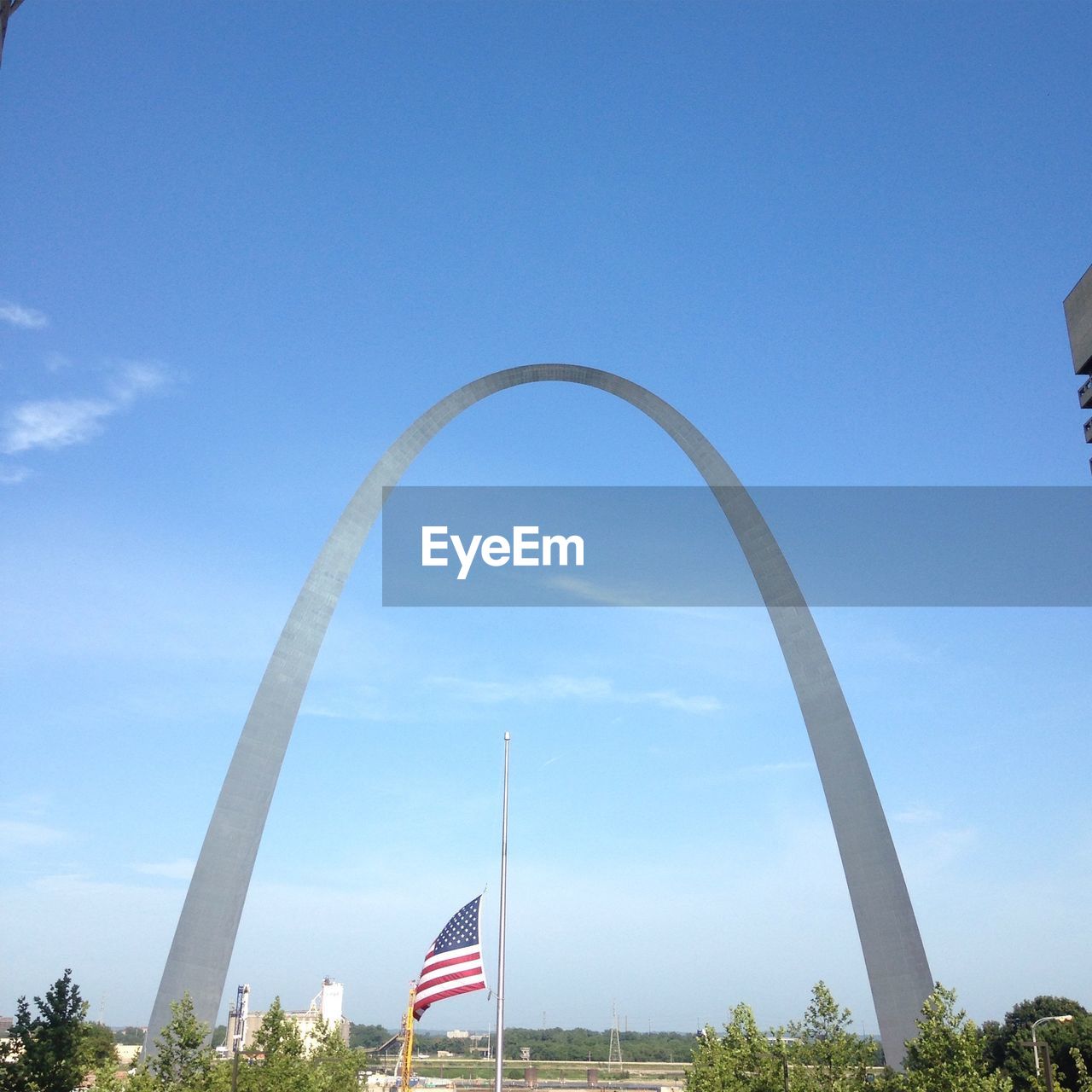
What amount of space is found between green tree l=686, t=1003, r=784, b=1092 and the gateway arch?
302 inches

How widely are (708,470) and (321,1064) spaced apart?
31.6 metres

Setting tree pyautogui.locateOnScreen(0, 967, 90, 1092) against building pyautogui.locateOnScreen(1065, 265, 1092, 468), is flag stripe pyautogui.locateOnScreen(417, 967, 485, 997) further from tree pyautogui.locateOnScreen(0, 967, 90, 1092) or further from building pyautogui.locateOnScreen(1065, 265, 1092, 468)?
building pyautogui.locateOnScreen(1065, 265, 1092, 468)

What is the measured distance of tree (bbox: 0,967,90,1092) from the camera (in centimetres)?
3600

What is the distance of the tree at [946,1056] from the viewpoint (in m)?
26.4

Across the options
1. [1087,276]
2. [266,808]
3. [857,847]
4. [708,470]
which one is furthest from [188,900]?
[1087,276]

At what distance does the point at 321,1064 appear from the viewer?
42781mm

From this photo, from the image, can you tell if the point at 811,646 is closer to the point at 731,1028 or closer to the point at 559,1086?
the point at 731,1028

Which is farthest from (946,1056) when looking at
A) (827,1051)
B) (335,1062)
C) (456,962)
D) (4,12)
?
(4,12)

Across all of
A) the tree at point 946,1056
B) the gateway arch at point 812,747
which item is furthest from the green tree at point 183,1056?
the tree at point 946,1056

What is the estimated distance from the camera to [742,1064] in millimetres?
33781

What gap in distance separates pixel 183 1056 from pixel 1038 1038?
52.9 meters

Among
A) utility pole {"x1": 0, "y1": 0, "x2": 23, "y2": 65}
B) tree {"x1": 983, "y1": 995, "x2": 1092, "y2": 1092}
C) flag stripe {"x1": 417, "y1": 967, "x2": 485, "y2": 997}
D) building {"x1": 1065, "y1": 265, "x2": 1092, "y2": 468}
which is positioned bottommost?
tree {"x1": 983, "y1": 995, "x2": 1092, "y2": 1092}

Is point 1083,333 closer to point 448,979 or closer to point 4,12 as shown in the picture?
point 448,979

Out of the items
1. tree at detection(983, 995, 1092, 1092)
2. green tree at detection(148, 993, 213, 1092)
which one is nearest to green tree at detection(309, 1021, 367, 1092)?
green tree at detection(148, 993, 213, 1092)
